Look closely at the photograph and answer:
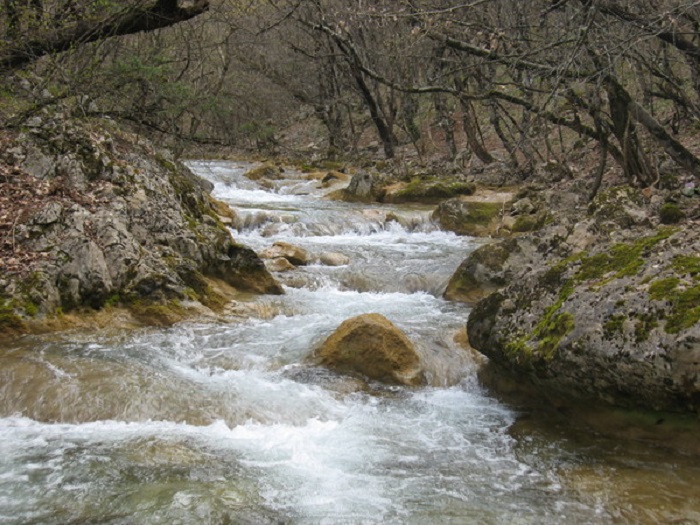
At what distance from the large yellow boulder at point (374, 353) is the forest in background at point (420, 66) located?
7.34ft

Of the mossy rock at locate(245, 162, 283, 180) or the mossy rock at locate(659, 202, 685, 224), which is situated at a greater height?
the mossy rock at locate(245, 162, 283, 180)

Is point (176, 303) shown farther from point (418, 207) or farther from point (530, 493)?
point (418, 207)

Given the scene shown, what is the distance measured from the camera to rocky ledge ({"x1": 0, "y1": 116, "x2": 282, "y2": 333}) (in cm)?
628

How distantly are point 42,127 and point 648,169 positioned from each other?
10.2 metres

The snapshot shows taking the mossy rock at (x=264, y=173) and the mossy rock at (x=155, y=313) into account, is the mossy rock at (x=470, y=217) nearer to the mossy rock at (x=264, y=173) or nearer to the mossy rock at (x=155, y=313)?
the mossy rock at (x=155, y=313)

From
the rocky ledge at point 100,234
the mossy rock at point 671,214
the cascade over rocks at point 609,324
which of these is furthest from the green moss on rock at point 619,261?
the rocky ledge at point 100,234

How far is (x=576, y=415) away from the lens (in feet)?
15.4

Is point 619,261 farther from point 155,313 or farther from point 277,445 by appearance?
point 155,313

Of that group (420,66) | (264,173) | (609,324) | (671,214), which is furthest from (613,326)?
(264,173)

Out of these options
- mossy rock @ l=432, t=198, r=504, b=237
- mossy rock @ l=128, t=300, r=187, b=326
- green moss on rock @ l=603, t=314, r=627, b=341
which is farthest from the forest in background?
mossy rock @ l=128, t=300, r=187, b=326

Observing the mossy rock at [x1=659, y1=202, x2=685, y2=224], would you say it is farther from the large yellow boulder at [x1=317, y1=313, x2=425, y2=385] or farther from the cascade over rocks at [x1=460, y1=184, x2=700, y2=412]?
the large yellow boulder at [x1=317, y1=313, x2=425, y2=385]

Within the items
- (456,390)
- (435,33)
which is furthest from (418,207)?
(456,390)

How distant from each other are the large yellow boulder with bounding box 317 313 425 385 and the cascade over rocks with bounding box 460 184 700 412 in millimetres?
680

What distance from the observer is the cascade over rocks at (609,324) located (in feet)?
12.7
